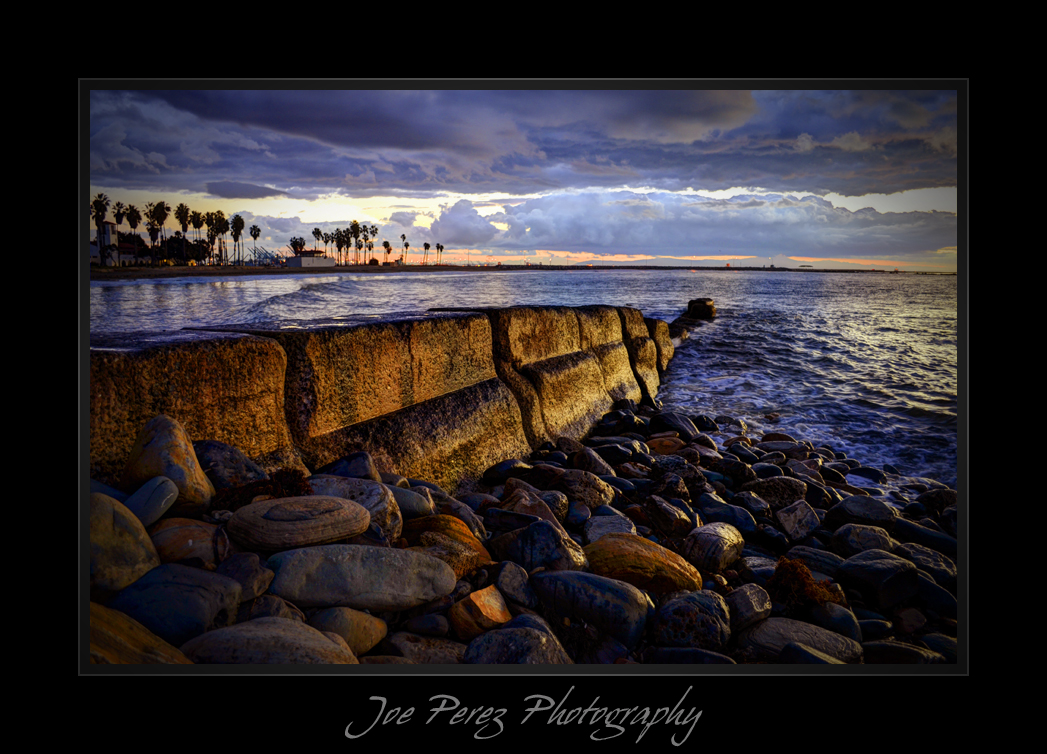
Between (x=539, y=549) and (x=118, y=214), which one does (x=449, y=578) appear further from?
(x=118, y=214)

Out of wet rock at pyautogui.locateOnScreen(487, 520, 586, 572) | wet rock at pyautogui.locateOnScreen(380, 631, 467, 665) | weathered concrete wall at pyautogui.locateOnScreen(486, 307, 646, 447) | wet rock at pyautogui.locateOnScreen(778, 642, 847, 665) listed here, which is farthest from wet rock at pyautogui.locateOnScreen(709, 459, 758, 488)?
wet rock at pyautogui.locateOnScreen(380, 631, 467, 665)

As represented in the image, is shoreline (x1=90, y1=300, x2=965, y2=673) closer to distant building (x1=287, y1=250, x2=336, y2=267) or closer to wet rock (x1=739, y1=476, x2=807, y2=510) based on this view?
wet rock (x1=739, y1=476, x2=807, y2=510)

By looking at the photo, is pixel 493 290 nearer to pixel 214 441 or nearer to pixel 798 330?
pixel 214 441

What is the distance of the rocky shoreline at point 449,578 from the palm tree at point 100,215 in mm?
914

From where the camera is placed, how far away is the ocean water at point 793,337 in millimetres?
3006

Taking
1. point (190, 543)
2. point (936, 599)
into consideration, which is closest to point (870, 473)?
point (936, 599)

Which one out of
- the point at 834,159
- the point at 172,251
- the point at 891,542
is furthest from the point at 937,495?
the point at 172,251

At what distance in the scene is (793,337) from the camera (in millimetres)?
8992

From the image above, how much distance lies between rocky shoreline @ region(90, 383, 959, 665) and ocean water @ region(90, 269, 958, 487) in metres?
0.92

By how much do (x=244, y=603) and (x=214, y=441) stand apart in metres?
0.61

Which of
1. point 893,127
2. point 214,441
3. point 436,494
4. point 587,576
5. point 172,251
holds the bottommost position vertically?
point 587,576

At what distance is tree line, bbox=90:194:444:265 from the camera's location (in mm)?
2207

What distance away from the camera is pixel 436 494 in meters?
2.36

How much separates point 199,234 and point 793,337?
28.8 ft
